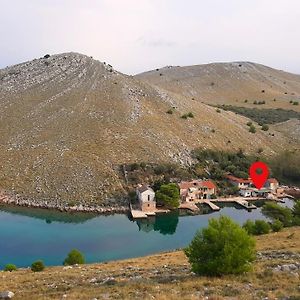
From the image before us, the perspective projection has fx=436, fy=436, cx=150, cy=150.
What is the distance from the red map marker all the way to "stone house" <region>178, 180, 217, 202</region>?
10.9m

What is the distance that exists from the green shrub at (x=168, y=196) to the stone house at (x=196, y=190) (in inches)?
163

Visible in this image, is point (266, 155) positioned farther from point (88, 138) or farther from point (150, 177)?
point (88, 138)

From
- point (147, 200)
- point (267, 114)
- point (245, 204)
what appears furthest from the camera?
point (267, 114)

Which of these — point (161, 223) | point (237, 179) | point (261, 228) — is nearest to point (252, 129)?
point (237, 179)

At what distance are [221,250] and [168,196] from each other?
1953 inches

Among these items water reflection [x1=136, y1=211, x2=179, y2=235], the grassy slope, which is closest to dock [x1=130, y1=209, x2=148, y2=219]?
water reflection [x1=136, y1=211, x2=179, y2=235]

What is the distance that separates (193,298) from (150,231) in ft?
151

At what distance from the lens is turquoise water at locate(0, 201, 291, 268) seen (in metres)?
54.2

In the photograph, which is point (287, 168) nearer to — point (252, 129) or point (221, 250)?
point (252, 129)

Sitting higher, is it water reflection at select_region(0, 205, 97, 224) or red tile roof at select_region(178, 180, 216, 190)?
red tile roof at select_region(178, 180, 216, 190)

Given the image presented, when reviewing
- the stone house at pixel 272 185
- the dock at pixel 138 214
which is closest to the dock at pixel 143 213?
the dock at pixel 138 214

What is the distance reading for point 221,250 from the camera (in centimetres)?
2347

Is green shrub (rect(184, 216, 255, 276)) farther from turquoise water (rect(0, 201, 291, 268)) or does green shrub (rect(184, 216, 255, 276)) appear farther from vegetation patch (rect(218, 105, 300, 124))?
vegetation patch (rect(218, 105, 300, 124))

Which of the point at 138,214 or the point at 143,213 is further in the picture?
the point at 143,213
